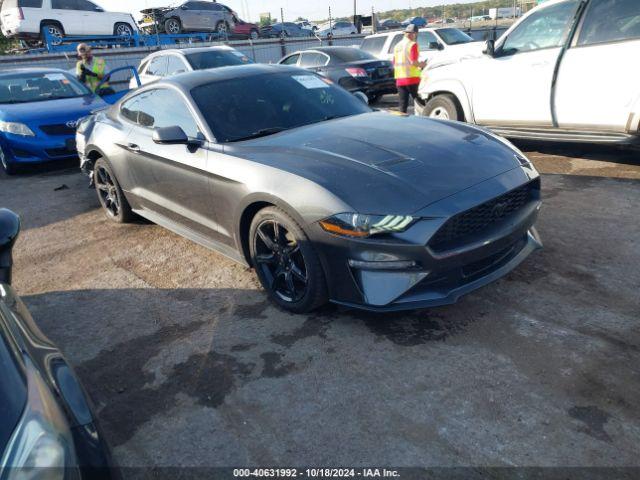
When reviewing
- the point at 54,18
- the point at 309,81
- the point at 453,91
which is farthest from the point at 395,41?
the point at 54,18

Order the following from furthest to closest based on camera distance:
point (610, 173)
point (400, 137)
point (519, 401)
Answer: point (610, 173)
point (400, 137)
point (519, 401)

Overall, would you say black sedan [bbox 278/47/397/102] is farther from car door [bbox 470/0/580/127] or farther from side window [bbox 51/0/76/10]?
side window [bbox 51/0/76/10]

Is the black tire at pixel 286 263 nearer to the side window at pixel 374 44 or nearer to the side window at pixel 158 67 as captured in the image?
the side window at pixel 158 67

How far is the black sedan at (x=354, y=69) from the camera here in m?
11.7

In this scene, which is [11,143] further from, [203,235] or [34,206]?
[203,235]

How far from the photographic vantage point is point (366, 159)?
327 cm

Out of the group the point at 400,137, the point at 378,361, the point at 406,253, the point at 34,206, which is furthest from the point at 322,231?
the point at 34,206

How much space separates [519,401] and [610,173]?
4.34 m

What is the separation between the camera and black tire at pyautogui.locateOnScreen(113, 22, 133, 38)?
20.2m

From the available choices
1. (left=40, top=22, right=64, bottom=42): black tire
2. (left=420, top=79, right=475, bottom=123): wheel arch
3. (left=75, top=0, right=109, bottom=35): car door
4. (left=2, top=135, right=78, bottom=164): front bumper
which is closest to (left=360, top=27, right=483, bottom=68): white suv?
(left=420, top=79, right=475, bottom=123): wheel arch

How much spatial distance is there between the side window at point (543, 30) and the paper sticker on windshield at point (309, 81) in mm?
3105

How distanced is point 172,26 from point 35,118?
18.4 meters

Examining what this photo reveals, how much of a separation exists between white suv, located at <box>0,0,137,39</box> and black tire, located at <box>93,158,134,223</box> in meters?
15.7

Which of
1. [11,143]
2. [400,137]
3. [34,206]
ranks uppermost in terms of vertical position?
[400,137]
